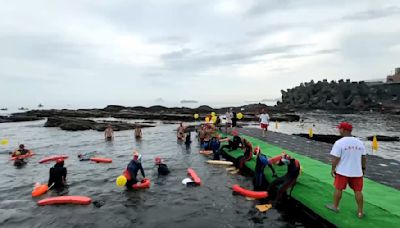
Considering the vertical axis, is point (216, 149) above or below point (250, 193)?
above

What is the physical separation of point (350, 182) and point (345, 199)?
260 centimetres

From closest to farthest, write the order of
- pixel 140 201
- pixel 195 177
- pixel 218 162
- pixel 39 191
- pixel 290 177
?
pixel 290 177
pixel 140 201
pixel 39 191
pixel 195 177
pixel 218 162

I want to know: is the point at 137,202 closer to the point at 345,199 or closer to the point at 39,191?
the point at 39,191

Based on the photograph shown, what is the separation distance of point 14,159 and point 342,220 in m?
28.2

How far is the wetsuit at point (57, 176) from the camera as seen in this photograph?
17.8 metres

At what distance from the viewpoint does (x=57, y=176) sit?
1791 cm

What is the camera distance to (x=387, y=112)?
95.9m

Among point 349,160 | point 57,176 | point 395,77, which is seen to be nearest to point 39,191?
point 57,176

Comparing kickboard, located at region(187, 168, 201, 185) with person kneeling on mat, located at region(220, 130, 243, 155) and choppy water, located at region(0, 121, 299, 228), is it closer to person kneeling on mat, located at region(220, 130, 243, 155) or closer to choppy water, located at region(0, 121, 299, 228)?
choppy water, located at region(0, 121, 299, 228)

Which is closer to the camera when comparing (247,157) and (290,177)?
(290,177)

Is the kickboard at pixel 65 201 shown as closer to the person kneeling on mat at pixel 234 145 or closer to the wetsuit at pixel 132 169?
the wetsuit at pixel 132 169

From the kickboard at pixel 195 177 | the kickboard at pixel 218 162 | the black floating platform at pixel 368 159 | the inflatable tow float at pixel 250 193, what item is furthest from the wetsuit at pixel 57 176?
the black floating platform at pixel 368 159

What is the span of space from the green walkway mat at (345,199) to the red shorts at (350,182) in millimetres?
1243

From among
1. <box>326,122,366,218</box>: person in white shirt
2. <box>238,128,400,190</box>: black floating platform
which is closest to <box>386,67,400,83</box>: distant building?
<box>238,128,400,190</box>: black floating platform
